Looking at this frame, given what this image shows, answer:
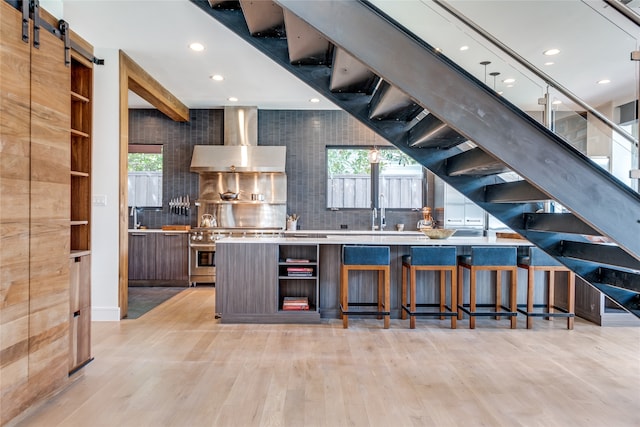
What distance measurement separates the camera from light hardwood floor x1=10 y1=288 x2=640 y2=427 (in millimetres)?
2283

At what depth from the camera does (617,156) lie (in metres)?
2.45

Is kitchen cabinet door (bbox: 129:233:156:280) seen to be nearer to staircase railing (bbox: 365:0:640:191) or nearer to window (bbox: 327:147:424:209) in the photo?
window (bbox: 327:147:424:209)

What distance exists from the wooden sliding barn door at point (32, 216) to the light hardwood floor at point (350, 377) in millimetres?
293

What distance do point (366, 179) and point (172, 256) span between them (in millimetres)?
3619

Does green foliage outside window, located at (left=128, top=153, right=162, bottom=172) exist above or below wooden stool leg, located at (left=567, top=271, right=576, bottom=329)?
above

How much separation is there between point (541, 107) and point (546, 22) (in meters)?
1.68

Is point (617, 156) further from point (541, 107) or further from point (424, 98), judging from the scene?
point (424, 98)

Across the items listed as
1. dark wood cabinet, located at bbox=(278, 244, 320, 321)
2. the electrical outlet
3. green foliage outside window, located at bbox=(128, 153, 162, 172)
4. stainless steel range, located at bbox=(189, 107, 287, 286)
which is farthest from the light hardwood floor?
green foliage outside window, located at bbox=(128, 153, 162, 172)

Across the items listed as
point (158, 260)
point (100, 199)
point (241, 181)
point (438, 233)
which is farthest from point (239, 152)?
point (438, 233)

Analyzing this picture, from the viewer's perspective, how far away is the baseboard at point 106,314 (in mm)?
4297

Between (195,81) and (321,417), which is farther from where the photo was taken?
(195,81)

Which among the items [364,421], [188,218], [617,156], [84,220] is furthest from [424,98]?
[188,218]

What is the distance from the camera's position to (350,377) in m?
2.81

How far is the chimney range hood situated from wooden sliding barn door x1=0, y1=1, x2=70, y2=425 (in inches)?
155
